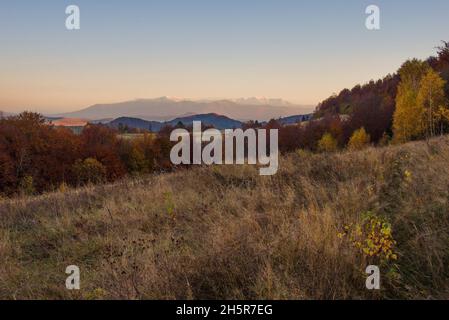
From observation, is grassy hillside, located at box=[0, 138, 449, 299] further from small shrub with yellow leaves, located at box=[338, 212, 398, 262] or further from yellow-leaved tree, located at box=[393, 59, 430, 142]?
yellow-leaved tree, located at box=[393, 59, 430, 142]

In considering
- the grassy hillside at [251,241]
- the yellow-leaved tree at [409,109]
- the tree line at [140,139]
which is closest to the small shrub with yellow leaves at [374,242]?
the grassy hillside at [251,241]

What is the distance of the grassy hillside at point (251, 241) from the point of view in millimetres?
3039

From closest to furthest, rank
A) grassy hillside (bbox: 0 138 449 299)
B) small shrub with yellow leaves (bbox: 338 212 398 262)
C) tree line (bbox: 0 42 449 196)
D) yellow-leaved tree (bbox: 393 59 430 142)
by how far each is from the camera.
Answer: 1. grassy hillside (bbox: 0 138 449 299)
2. small shrub with yellow leaves (bbox: 338 212 398 262)
3. yellow-leaved tree (bbox: 393 59 430 142)
4. tree line (bbox: 0 42 449 196)

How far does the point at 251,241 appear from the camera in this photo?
3.80 meters

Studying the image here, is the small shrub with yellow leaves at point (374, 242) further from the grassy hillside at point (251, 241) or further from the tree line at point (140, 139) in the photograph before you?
the tree line at point (140, 139)

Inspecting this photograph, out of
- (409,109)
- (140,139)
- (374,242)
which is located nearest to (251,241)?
(374,242)

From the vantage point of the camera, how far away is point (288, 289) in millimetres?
2859

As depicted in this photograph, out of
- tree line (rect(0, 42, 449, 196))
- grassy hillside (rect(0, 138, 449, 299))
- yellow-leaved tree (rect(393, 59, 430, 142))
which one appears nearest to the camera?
grassy hillside (rect(0, 138, 449, 299))

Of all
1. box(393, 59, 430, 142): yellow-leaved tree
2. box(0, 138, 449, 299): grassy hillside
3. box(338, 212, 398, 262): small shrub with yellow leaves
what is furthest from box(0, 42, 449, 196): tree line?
box(338, 212, 398, 262): small shrub with yellow leaves

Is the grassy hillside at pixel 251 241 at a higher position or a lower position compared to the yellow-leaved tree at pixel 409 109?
lower

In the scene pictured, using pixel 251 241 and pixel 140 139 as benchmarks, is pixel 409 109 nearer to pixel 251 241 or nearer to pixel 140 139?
pixel 251 241

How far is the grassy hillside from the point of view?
9.97 ft

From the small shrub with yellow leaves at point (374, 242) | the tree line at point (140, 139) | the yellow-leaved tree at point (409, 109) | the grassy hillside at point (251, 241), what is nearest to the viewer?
the grassy hillside at point (251, 241)
